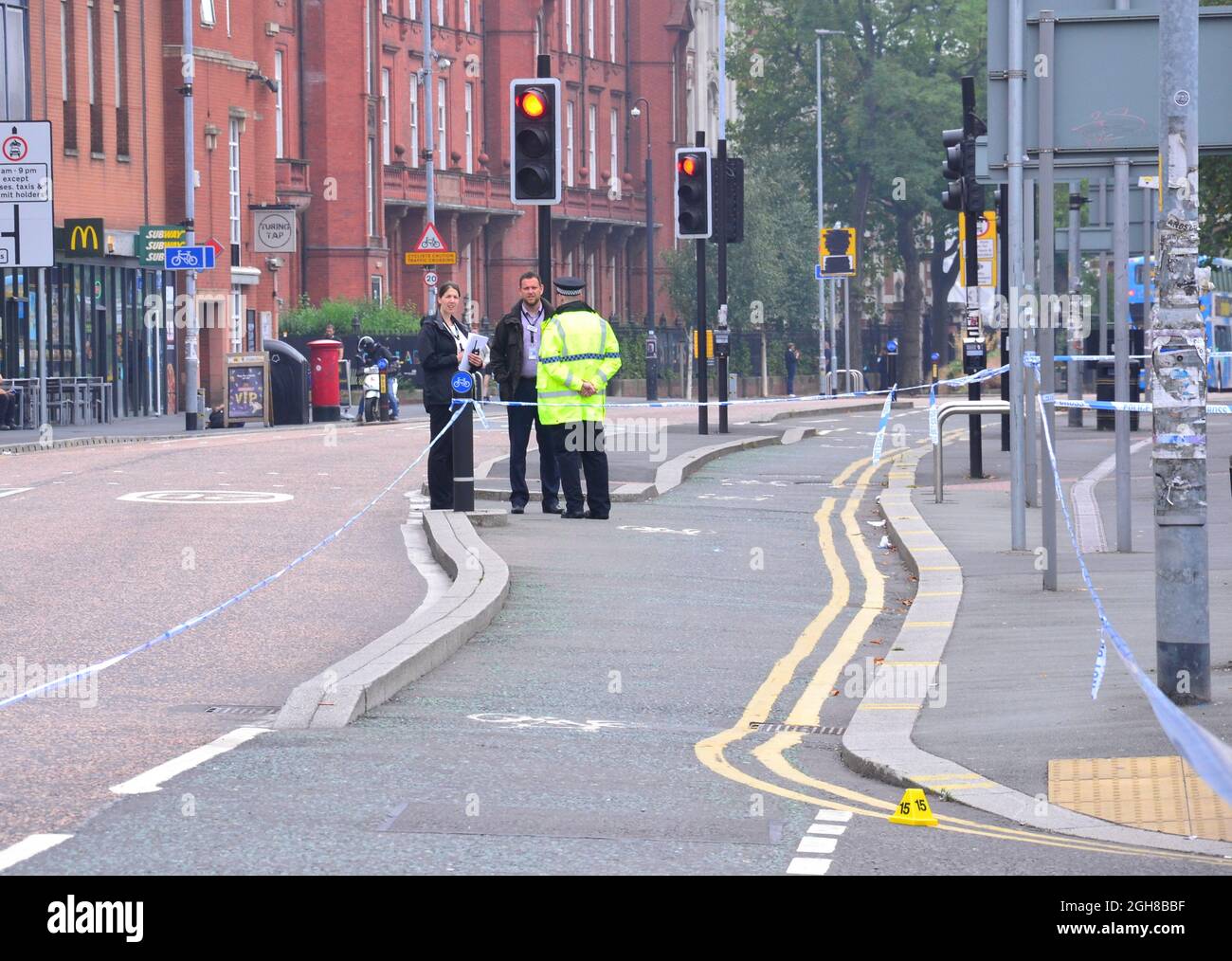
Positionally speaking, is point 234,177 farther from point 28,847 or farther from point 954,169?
point 28,847

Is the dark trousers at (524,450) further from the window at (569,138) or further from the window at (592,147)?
the window at (592,147)

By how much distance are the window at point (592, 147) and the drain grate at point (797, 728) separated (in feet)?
241

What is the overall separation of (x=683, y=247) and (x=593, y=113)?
862 centimetres

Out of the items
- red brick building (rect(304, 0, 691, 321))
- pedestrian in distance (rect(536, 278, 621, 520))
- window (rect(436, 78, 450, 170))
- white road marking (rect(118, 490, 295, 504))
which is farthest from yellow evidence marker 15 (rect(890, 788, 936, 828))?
window (rect(436, 78, 450, 170))

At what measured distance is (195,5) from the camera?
51.9 meters

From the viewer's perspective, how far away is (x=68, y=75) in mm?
45562

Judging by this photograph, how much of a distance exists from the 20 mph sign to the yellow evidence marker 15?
28757 millimetres

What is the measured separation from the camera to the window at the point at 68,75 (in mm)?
45219

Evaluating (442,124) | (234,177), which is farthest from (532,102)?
(442,124)

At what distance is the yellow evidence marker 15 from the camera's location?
7.73 meters

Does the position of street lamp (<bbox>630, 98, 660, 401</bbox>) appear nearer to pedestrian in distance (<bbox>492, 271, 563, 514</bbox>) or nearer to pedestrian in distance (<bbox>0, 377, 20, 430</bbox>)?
pedestrian in distance (<bbox>0, 377, 20, 430</bbox>)

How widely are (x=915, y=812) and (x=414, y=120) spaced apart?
64.1 meters
